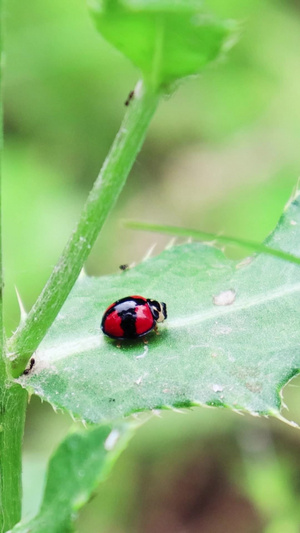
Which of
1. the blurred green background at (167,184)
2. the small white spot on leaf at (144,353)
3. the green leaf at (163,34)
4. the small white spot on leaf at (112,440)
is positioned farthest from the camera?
the blurred green background at (167,184)

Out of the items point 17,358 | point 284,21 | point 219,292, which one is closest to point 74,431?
point 17,358

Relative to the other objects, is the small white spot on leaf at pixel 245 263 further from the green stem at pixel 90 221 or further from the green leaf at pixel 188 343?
the green stem at pixel 90 221

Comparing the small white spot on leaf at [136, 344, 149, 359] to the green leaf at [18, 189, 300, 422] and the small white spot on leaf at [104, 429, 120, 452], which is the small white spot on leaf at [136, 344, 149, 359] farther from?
the small white spot on leaf at [104, 429, 120, 452]

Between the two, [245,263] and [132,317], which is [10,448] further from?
[245,263]

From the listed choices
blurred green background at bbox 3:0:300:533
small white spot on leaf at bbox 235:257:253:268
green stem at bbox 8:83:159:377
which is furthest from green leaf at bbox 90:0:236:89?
blurred green background at bbox 3:0:300:533

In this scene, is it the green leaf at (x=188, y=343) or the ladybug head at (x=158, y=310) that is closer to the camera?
the green leaf at (x=188, y=343)

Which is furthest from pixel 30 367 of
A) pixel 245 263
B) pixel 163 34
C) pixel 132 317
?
pixel 163 34

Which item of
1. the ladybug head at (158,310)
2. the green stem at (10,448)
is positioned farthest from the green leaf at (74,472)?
the ladybug head at (158,310)
